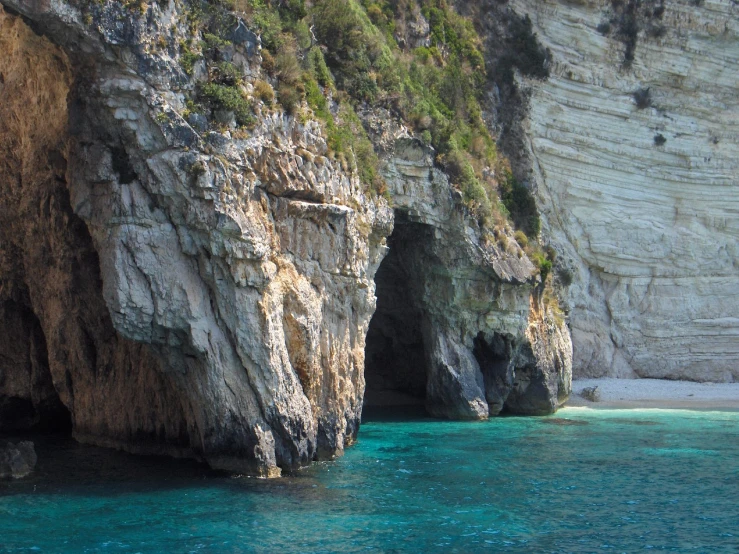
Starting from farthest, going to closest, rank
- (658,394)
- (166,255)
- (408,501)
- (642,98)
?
(642,98) < (658,394) < (166,255) < (408,501)

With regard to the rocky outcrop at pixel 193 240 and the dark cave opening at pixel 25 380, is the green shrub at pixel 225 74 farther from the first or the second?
the dark cave opening at pixel 25 380

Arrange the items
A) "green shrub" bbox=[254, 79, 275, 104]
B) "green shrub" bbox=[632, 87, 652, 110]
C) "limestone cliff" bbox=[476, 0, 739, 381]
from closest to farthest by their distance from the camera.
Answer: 1. "green shrub" bbox=[254, 79, 275, 104]
2. "limestone cliff" bbox=[476, 0, 739, 381]
3. "green shrub" bbox=[632, 87, 652, 110]

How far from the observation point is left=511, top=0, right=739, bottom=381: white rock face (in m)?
40.2

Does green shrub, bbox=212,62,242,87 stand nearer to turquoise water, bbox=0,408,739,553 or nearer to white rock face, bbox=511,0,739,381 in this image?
turquoise water, bbox=0,408,739,553

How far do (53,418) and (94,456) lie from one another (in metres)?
6.60

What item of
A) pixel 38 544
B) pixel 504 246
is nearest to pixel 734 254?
pixel 504 246

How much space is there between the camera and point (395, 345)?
38156mm

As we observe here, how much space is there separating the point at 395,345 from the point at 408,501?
19713 millimetres

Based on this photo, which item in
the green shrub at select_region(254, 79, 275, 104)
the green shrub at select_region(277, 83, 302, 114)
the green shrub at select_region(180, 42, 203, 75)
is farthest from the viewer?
the green shrub at select_region(277, 83, 302, 114)

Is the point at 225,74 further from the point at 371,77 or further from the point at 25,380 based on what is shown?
the point at 25,380

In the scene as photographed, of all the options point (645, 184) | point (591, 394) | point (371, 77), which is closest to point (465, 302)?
point (591, 394)

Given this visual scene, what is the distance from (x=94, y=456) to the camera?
23.2 meters

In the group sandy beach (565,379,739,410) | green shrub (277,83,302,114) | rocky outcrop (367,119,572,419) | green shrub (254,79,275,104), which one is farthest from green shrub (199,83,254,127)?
sandy beach (565,379,739,410)

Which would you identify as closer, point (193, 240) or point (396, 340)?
point (193, 240)
